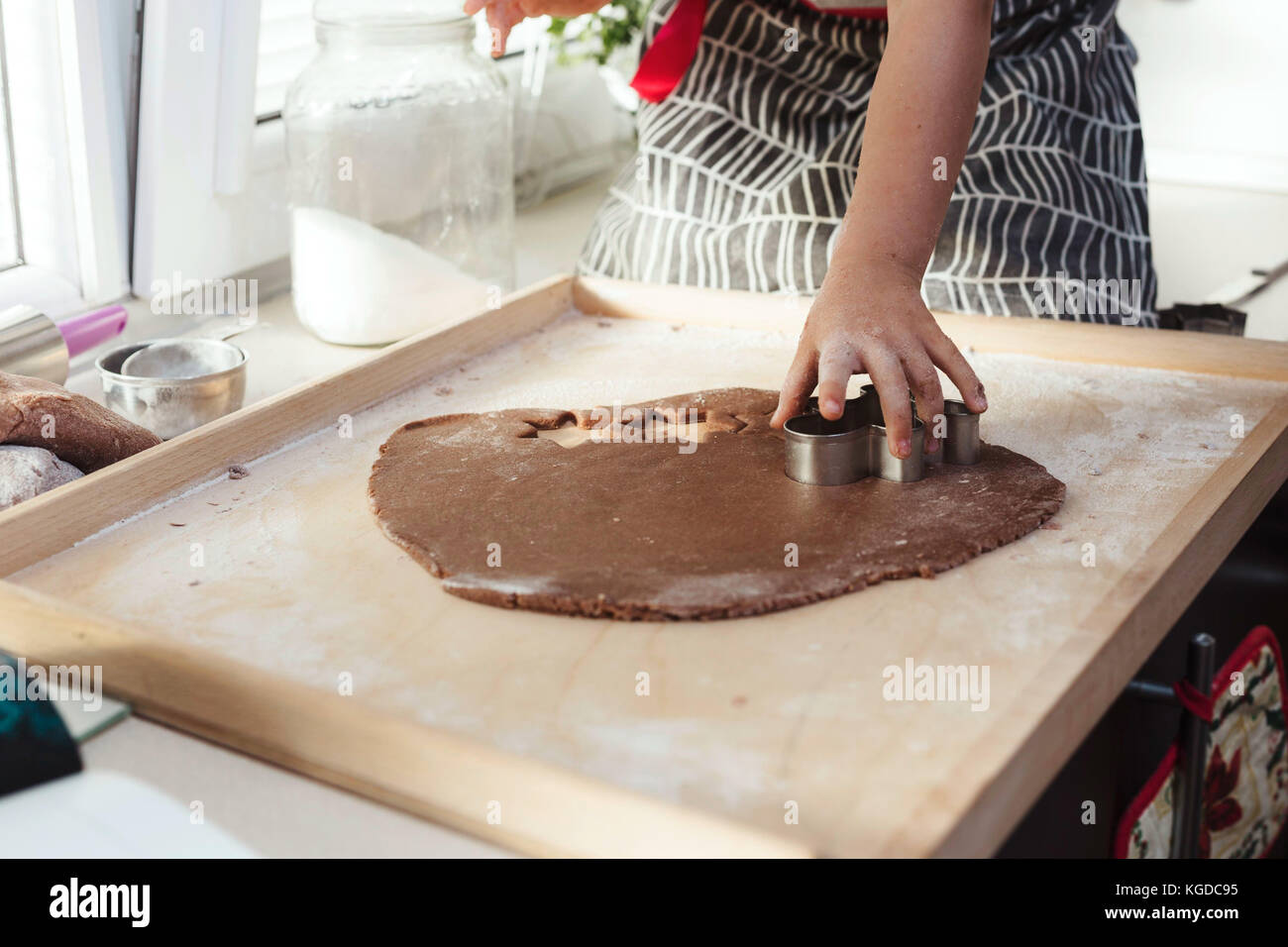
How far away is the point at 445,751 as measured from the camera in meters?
0.53

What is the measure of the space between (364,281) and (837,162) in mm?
506

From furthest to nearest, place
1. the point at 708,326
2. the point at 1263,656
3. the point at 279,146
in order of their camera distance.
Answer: the point at 279,146
the point at 708,326
the point at 1263,656

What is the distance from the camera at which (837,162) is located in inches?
53.6

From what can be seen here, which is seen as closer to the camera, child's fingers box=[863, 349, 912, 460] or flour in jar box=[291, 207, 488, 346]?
child's fingers box=[863, 349, 912, 460]

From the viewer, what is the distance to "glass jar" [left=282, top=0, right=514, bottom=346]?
48.9 inches

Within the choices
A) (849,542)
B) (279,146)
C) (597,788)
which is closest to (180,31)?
(279,146)

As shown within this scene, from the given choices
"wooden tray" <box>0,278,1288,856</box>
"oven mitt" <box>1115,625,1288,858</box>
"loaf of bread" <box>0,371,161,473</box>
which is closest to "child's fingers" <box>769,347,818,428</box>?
"wooden tray" <box>0,278,1288,856</box>

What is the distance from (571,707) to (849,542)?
220 millimetres

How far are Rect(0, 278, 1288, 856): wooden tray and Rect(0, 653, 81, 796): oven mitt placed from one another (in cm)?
5

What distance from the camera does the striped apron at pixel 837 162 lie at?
1305 mm

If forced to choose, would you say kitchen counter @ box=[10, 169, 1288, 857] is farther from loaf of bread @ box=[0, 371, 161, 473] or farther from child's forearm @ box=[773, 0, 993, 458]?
child's forearm @ box=[773, 0, 993, 458]

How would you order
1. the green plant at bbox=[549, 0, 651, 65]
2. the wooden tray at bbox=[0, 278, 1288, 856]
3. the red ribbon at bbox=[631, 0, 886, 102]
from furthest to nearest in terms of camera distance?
the green plant at bbox=[549, 0, 651, 65], the red ribbon at bbox=[631, 0, 886, 102], the wooden tray at bbox=[0, 278, 1288, 856]

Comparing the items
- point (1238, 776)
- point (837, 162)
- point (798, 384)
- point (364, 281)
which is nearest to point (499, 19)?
point (364, 281)
